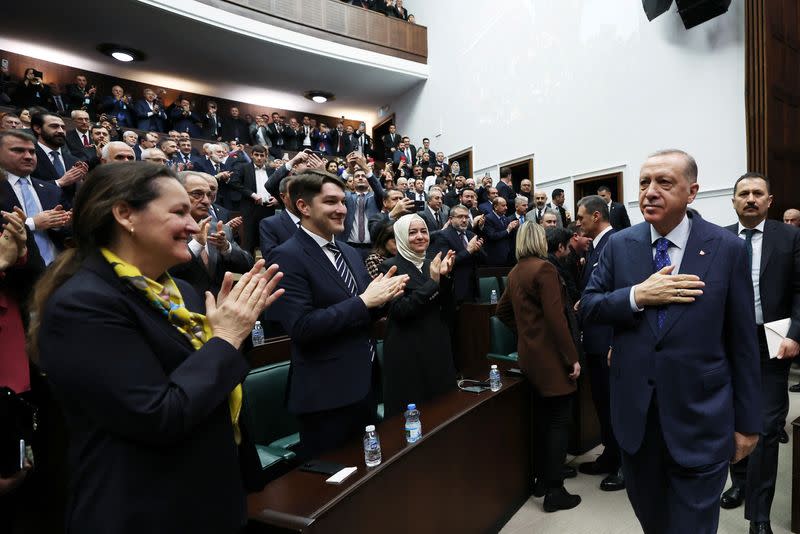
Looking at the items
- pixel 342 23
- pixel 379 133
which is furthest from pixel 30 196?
pixel 379 133

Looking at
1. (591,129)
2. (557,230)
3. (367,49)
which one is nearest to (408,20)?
(367,49)

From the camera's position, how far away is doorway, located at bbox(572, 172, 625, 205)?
7484 mm

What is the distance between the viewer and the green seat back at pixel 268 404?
2.38 meters

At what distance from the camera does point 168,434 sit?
87 centimetres

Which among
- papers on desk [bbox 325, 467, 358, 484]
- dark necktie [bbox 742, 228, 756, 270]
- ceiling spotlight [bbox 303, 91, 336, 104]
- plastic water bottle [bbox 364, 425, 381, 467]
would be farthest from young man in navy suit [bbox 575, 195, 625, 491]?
ceiling spotlight [bbox 303, 91, 336, 104]

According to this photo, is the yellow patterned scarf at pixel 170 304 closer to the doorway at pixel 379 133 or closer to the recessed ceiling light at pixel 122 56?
the recessed ceiling light at pixel 122 56

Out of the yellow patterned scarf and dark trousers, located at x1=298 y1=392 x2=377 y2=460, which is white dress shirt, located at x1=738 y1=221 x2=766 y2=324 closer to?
dark trousers, located at x1=298 y1=392 x2=377 y2=460

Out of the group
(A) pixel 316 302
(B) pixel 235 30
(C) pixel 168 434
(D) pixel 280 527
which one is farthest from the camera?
(B) pixel 235 30

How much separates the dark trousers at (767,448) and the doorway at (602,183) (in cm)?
580

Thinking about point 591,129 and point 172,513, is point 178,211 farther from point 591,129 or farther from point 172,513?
point 591,129

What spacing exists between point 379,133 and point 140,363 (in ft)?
47.9

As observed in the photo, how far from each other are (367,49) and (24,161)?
10.2 meters

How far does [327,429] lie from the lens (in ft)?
5.73

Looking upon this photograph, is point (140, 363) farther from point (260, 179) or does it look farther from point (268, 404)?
point (260, 179)
